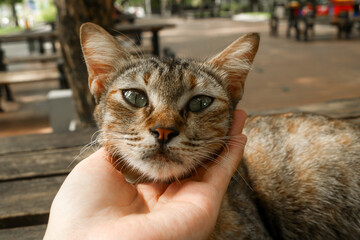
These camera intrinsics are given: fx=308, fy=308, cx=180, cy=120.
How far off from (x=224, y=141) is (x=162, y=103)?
42 centimetres

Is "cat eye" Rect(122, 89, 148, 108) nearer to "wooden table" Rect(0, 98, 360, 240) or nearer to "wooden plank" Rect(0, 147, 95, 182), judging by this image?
"wooden plank" Rect(0, 147, 95, 182)

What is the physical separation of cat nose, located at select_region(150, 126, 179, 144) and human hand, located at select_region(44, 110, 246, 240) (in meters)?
0.28

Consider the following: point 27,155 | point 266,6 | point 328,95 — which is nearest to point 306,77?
point 328,95

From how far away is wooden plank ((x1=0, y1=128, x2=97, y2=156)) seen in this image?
2736 millimetres

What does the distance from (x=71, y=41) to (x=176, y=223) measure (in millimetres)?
3177

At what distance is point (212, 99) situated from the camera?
189 centimetres

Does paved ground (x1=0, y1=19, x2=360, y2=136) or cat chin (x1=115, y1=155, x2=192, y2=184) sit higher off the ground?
cat chin (x1=115, y1=155, x2=192, y2=184)

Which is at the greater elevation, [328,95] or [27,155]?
[27,155]

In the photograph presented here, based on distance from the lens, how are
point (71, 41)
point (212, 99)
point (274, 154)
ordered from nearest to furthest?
point (212, 99) → point (274, 154) → point (71, 41)

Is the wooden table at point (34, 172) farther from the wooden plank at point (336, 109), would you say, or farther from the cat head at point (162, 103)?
the cat head at point (162, 103)

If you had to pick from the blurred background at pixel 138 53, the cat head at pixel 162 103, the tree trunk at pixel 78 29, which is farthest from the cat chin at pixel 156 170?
the tree trunk at pixel 78 29

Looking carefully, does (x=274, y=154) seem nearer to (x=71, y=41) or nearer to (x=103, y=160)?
(x=103, y=160)

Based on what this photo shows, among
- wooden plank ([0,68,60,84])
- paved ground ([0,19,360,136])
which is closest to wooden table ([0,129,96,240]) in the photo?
paved ground ([0,19,360,136])

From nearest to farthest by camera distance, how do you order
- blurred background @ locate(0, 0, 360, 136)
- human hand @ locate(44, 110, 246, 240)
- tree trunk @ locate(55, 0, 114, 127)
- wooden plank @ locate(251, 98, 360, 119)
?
human hand @ locate(44, 110, 246, 240) < wooden plank @ locate(251, 98, 360, 119) < tree trunk @ locate(55, 0, 114, 127) < blurred background @ locate(0, 0, 360, 136)
